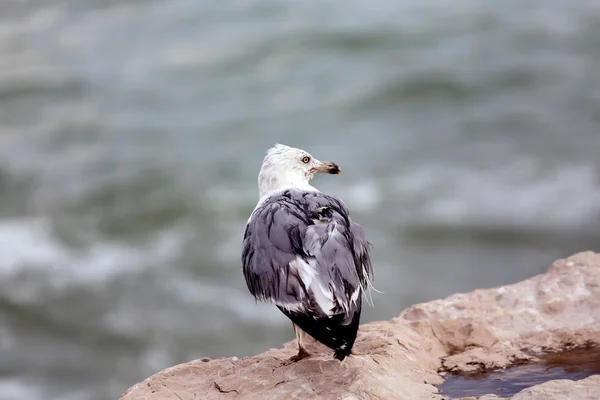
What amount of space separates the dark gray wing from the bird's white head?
0.64 metres

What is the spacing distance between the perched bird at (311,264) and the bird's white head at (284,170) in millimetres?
445

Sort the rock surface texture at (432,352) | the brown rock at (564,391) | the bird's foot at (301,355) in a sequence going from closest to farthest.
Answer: the brown rock at (564,391), the rock surface texture at (432,352), the bird's foot at (301,355)

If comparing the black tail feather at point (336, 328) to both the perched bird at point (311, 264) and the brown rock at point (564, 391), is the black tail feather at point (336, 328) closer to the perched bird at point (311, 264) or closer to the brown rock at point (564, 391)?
the perched bird at point (311, 264)

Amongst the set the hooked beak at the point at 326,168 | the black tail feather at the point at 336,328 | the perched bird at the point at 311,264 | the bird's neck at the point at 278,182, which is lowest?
the black tail feather at the point at 336,328

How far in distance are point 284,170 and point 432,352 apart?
1708 mm

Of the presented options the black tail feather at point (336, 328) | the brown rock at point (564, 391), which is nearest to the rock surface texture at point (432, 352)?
the brown rock at point (564, 391)

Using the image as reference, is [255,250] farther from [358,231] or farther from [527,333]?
[527,333]

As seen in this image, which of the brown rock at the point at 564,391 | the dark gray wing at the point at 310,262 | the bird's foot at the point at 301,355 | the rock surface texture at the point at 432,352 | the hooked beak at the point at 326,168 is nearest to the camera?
the brown rock at the point at 564,391

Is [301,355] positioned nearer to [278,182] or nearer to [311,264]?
[311,264]

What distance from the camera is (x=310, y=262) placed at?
17.0ft

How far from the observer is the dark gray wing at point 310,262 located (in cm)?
507

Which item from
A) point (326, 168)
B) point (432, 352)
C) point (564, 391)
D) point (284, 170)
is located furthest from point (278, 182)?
point (564, 391)

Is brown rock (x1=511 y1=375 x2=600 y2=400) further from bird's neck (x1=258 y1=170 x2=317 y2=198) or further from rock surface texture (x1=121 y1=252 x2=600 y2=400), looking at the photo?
bird's neck (x1=258 y1=170 x2=317 y2=198)

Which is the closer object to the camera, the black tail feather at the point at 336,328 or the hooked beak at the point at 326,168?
the black tail feather at the point at 336,328
